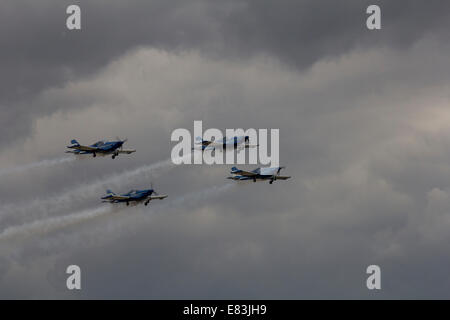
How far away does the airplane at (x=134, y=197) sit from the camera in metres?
171

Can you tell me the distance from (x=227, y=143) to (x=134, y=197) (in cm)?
2154

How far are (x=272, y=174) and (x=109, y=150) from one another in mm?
31999

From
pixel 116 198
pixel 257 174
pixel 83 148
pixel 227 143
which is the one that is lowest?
pixel 116 198

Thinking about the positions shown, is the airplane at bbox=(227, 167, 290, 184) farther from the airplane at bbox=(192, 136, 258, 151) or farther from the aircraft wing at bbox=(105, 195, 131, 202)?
the aircraft wing at bbox=(105, 195, 131, 202)

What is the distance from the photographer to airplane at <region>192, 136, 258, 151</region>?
575 ft

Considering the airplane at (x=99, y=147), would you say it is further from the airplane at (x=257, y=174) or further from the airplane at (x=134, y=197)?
the airplane at (x=257, y=174)

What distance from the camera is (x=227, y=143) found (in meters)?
176

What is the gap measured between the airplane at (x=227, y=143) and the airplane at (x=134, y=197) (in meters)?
13.6

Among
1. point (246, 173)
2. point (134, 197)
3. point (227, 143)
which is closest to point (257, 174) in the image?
point (246, 173)

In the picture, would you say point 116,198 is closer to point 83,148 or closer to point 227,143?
point 83,148

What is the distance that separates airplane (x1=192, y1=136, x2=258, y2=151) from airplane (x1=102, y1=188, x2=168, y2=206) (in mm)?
13619
